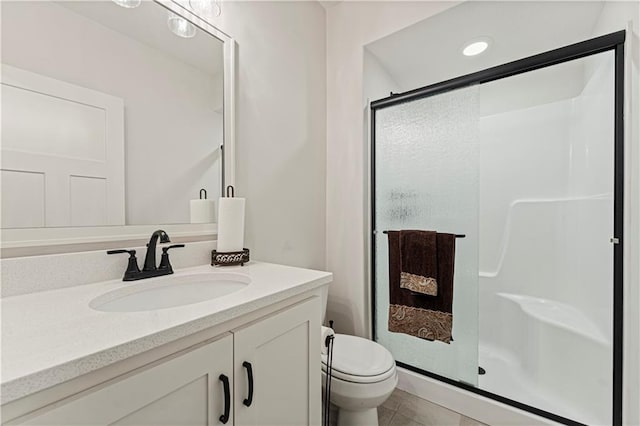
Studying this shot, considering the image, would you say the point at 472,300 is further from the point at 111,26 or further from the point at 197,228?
the point at 111,26

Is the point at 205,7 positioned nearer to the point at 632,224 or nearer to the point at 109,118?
the point at 109,118

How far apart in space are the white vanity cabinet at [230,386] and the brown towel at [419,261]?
0.75m

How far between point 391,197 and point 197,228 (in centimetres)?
115

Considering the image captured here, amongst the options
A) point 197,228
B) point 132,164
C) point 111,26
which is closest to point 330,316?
point 197,228

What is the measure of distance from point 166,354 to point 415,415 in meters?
1.50

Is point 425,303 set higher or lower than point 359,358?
higher

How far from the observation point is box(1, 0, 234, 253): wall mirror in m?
0.82

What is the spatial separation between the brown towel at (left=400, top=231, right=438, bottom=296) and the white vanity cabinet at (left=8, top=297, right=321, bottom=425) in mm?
749

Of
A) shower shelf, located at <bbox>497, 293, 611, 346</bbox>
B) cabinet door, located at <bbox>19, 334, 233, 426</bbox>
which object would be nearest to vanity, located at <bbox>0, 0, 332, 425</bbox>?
cabinet door, located at <bbox>19, 334, 233, 426</bbox>

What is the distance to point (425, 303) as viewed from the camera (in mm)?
1546

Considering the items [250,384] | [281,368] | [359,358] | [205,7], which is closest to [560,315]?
[359,358]

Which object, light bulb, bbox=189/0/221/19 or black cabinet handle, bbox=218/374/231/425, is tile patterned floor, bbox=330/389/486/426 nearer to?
black cabinet handle, bbox=218/374/231/425

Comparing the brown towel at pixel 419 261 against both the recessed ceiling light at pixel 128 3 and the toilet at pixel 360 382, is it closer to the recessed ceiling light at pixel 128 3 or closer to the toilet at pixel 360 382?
the toilet at pixel 360 382

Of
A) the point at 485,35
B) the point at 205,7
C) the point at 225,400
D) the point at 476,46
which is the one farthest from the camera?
the point at 476,46
